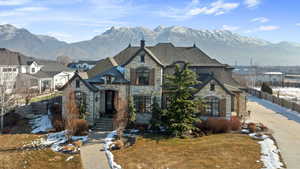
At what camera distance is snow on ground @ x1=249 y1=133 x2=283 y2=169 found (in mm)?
16022

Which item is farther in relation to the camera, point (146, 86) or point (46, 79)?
point (46, 79)

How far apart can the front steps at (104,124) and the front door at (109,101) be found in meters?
1.97

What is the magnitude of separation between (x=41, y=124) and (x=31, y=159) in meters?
10.4

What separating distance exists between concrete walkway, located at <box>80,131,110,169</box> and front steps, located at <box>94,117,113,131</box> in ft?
6.33

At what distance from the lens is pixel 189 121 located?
2269 cm

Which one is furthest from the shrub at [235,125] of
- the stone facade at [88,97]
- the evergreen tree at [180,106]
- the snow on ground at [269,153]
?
the stone facade at [88,97]

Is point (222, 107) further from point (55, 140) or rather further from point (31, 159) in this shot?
point (31, 159)

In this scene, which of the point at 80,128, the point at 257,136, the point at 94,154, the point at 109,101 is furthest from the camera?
the point at 109,101

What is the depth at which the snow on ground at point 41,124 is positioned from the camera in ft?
82.6

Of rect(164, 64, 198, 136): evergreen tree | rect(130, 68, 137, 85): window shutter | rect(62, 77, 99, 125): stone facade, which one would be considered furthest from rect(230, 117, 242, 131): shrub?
rect(62, 77, 99, 125): stone facade

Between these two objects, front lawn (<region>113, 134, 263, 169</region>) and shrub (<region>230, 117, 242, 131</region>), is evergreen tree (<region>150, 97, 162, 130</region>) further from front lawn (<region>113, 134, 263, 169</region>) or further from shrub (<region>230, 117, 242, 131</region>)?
shrub (<region>230, 117, 242, 131</region>)

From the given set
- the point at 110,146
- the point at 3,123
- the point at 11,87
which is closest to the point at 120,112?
the point at 110,146

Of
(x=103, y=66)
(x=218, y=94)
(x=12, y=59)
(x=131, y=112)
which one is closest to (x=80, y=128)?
(x=131, y=112)

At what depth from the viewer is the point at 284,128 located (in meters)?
25.3
